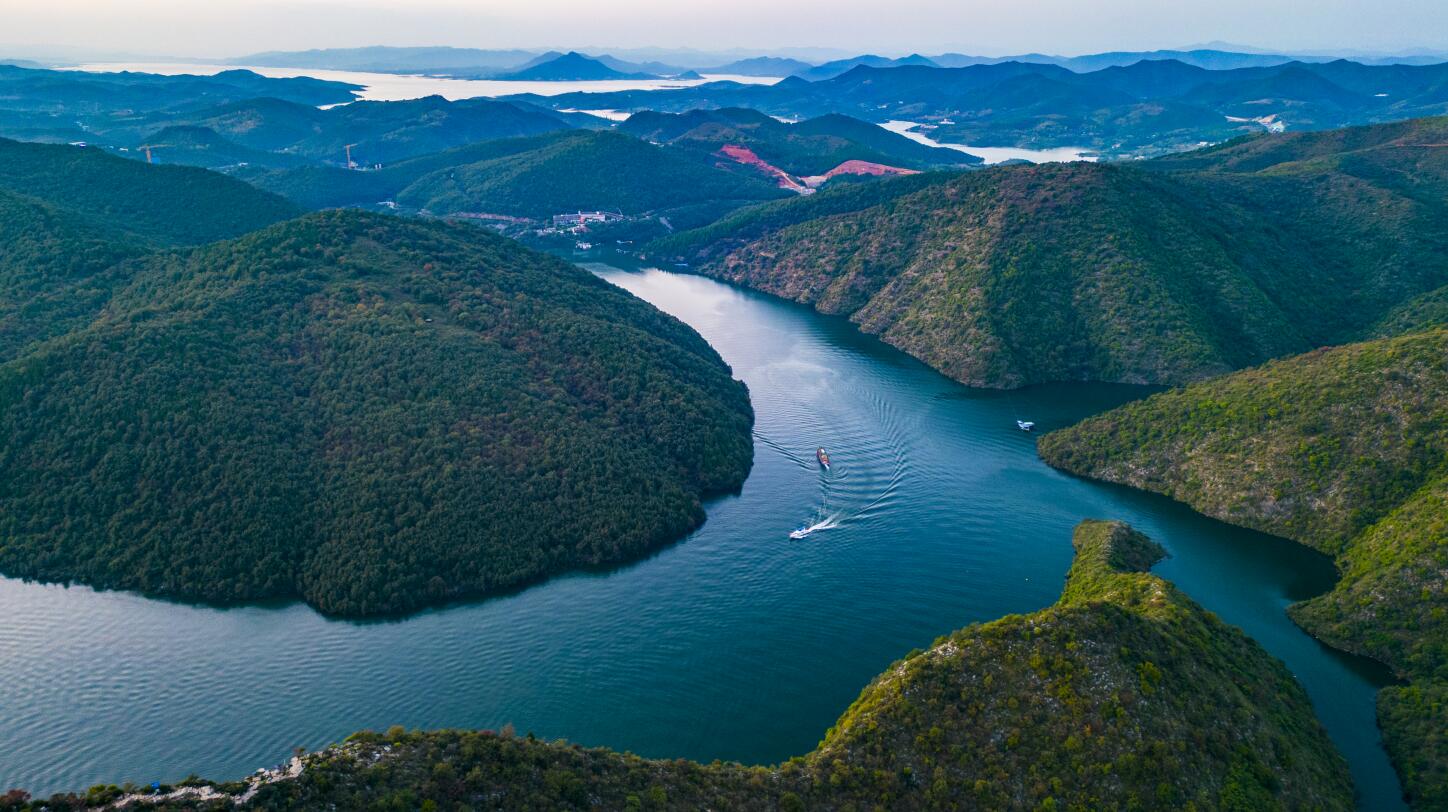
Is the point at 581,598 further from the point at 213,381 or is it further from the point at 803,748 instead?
the point at 213,381

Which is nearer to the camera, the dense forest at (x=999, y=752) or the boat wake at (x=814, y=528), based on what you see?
the dense forest at (x=999, y=752)

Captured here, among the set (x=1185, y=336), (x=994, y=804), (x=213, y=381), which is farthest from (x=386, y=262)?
(x=1185, y=336)

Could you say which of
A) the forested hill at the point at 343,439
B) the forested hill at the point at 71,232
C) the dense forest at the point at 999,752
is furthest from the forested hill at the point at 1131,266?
the forested hill at the point at 71,232

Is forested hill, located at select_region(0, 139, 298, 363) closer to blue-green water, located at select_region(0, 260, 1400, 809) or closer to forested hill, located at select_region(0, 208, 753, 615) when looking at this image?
forested hill, located at select_region(0, 208, 753, 615)

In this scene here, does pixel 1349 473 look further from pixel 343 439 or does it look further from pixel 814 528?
A: pixel 343 439

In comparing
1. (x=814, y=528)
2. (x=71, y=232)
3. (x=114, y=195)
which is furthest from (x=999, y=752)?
(x=114, y=195)

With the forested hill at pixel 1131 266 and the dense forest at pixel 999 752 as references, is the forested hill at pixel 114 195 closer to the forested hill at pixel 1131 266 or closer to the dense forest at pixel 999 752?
the forested hill at pixel 1131 266
